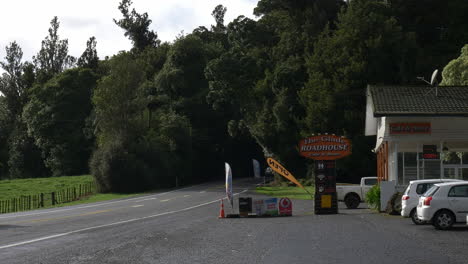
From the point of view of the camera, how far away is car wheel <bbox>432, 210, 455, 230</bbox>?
63.1 ft

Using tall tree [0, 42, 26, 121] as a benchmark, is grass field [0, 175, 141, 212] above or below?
below

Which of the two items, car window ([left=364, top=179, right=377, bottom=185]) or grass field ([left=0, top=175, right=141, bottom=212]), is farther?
grass field ([left=0, top=175, right=141, bottom=212])

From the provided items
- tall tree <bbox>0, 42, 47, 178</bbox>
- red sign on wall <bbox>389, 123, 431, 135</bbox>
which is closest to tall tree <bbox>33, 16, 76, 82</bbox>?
tall tree <bbox>0, 42, 47, 178</bbox>

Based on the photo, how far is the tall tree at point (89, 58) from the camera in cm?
10769

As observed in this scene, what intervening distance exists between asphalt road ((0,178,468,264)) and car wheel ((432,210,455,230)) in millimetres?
335

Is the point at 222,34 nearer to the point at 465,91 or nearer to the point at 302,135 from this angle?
the point at 302,135

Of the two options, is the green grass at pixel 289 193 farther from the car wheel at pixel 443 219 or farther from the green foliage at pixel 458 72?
the car wheel at pixel 443 219

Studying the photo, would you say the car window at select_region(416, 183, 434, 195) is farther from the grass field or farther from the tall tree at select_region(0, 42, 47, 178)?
the tall tree at select_region(0, 42, 47, 178)

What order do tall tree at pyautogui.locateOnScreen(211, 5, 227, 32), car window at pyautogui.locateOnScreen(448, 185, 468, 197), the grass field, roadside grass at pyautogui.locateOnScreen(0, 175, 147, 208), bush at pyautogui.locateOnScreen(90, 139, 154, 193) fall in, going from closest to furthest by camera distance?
1. car window at pyautogui.locateOnScreen(448, 185, 468, 197)
2. the grass field
3. roadside grass at pyautogui.locateOnScreen(0, 175, 147, 208)
4. bush at pyautogui.locateOnScreen(90, 139, 154, 193)
5. tall tree at pyautogui.locateOnScreen(211, 5, 227, 32)

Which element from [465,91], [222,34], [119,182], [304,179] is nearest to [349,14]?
[304,179]

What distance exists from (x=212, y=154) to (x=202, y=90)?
9.22m

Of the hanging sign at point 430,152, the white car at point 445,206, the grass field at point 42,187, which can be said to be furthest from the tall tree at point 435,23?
the white car at point 445,206

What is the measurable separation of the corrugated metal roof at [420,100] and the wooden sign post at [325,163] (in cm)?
292

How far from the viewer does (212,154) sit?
89625 millimetres
